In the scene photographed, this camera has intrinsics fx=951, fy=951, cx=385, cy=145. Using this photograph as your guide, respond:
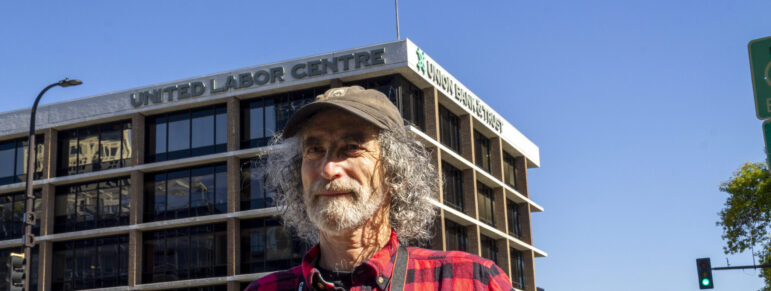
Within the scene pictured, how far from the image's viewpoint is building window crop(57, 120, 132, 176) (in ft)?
136

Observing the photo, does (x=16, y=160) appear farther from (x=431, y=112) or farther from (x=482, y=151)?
(x=482, y=151)

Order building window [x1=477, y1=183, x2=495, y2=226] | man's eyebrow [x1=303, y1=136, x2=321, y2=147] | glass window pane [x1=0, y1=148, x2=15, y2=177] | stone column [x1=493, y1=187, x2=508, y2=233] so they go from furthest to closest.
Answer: stone column [x1=493, y1=187, x2=508, y2=233] < building window [x1=477, y1=183, x2=495, y2=226] < glass window pane [x1=0, y1=148, x2=15, y2=177] < man's eyebrow [x1=303, y1=136, x2=321, y2=147]

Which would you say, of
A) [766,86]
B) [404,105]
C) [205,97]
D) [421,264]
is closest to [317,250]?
[421,264]

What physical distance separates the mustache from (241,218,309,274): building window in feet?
114

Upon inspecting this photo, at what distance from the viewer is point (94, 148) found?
42.2 metres

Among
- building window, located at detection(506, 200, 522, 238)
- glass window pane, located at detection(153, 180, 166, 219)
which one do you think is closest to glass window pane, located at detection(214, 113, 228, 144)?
glass window pane, located at detection(153, 180, 166, 219)

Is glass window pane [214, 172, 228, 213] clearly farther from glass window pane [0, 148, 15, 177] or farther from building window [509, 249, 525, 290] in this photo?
building window [509, 249, 525, 290]

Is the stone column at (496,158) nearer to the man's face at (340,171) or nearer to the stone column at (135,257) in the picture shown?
the stone column at (135,257)

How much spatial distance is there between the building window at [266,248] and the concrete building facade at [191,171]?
5 cm

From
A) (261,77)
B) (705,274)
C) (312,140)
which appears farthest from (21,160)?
(312,140)

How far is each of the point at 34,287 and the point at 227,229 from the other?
10.0m

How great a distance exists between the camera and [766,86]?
43.4 feet

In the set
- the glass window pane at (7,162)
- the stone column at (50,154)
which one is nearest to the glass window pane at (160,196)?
the stone column at (50,154)

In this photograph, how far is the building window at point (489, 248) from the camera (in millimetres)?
45156
